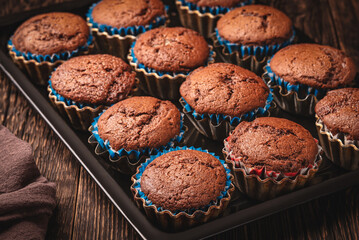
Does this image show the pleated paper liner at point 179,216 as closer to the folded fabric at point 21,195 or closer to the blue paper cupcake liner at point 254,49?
the folded fabric at point 21,195

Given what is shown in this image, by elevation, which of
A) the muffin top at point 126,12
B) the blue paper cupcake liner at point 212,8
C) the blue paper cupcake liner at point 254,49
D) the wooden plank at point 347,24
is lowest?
the wooden plank at point 347,24

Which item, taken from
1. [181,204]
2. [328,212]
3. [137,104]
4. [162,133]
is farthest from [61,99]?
[328,212]

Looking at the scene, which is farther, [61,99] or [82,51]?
[82,51]

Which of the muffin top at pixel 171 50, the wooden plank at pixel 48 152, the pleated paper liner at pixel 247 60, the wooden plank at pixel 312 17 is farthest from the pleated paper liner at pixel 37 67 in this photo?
the wooden plank at pixel 312 17

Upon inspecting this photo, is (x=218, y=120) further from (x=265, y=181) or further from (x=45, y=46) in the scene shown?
(x=45, y=46)

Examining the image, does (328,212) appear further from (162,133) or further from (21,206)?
(21,206)

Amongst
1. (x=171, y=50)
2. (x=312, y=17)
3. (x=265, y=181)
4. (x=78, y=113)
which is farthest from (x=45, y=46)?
(x=312, y=17)
